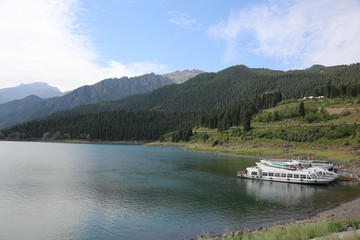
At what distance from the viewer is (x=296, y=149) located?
351ft

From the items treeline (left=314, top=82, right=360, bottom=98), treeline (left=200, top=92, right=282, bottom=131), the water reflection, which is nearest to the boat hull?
the water reflection

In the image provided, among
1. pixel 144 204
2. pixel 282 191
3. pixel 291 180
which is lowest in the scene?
pixel 144 204

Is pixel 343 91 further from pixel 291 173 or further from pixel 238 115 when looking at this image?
pixel 291 173

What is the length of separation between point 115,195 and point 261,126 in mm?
114939

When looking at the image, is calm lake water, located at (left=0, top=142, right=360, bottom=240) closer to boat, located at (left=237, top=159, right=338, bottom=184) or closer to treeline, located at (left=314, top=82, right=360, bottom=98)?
boat, located at (left=237, top=159, right=338, bottom=184)

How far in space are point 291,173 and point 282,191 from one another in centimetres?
1189

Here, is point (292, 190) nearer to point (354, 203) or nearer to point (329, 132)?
point (354, 203)

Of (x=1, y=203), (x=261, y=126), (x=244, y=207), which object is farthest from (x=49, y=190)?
(x=261, y=126)

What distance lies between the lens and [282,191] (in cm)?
5619

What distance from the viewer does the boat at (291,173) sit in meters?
63.7

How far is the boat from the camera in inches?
2510

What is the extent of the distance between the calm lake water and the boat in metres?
3.16

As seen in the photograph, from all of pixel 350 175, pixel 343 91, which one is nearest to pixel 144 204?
pixel 350 175

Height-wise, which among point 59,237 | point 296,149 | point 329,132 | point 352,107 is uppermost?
point 352,107
